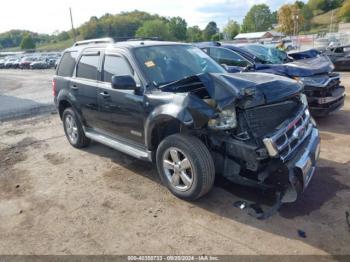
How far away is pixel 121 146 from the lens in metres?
4.94

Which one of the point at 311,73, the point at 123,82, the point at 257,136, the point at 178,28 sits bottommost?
the point at 257,136

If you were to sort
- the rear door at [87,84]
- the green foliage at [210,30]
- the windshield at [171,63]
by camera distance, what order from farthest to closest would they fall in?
the green foliage at [210,30], the rear door at [87,84], the windshield at [171,63]

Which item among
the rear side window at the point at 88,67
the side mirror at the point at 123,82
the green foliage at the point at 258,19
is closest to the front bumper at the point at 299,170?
the side mirror at the point at 123,82

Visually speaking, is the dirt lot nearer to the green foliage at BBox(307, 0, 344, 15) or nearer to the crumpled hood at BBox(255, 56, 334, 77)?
the crumpled hood at BBox(255, 56, 334, 77)

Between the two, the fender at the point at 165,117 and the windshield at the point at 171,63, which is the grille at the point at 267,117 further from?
the windshield at the point at 171,63

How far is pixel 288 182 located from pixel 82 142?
13.2 ft

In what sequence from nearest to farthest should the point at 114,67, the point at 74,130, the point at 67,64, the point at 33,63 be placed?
1. the point at 114,67
2. the point at 67,64
3. the point at 74,130
4. the point at 33,63

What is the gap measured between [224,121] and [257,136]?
0.38 metres

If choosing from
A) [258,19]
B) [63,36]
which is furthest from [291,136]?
[63,36]

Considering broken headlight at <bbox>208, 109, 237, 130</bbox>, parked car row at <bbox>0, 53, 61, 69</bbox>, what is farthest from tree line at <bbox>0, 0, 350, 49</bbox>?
broken headlight at <bbox>208, 109, 237, 130</bbox>

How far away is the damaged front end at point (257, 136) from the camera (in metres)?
3.44

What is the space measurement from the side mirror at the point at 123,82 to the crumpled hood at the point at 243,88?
55 cm

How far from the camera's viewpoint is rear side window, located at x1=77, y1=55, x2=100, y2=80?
5281 millimetres

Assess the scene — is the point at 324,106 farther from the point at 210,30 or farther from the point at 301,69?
the point at 210,30
